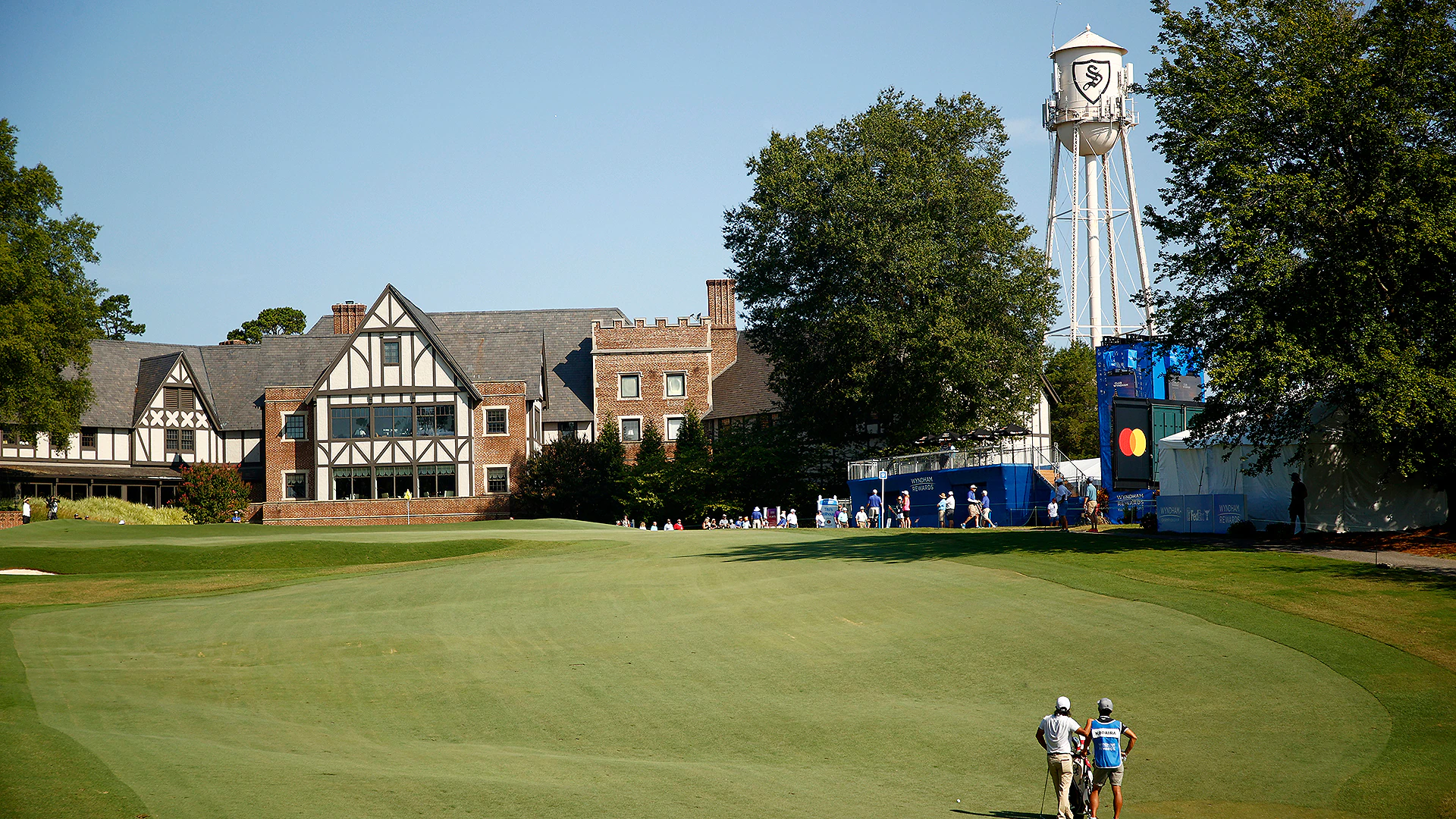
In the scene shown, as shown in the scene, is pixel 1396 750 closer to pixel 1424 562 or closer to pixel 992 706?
pixel 992 706

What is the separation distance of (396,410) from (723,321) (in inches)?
893

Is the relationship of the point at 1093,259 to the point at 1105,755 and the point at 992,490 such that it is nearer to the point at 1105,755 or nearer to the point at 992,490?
the point at 992,490

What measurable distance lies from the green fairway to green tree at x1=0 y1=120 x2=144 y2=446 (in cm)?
2410

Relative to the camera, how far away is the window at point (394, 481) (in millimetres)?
66438

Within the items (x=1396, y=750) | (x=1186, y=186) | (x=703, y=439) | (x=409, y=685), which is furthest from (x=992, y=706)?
(x=703, y=439)

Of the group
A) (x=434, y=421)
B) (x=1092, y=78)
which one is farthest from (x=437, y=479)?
(x=1092, y=78)

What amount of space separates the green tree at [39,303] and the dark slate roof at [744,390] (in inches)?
1372

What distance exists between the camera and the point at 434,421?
6712 centimetres

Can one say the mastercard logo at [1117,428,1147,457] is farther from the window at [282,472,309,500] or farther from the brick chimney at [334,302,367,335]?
the brick chimney at [334,302,367,335]

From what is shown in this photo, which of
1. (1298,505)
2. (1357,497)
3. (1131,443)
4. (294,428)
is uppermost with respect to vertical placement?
(294,428)

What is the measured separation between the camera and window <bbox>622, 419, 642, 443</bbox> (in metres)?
73.0

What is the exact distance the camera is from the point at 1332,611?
71.1ft

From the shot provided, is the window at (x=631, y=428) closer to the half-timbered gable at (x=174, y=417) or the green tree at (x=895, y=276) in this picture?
the green tree at (x=895, y=276)

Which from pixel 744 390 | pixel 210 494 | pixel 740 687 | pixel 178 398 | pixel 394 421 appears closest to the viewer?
pixel 740 687
